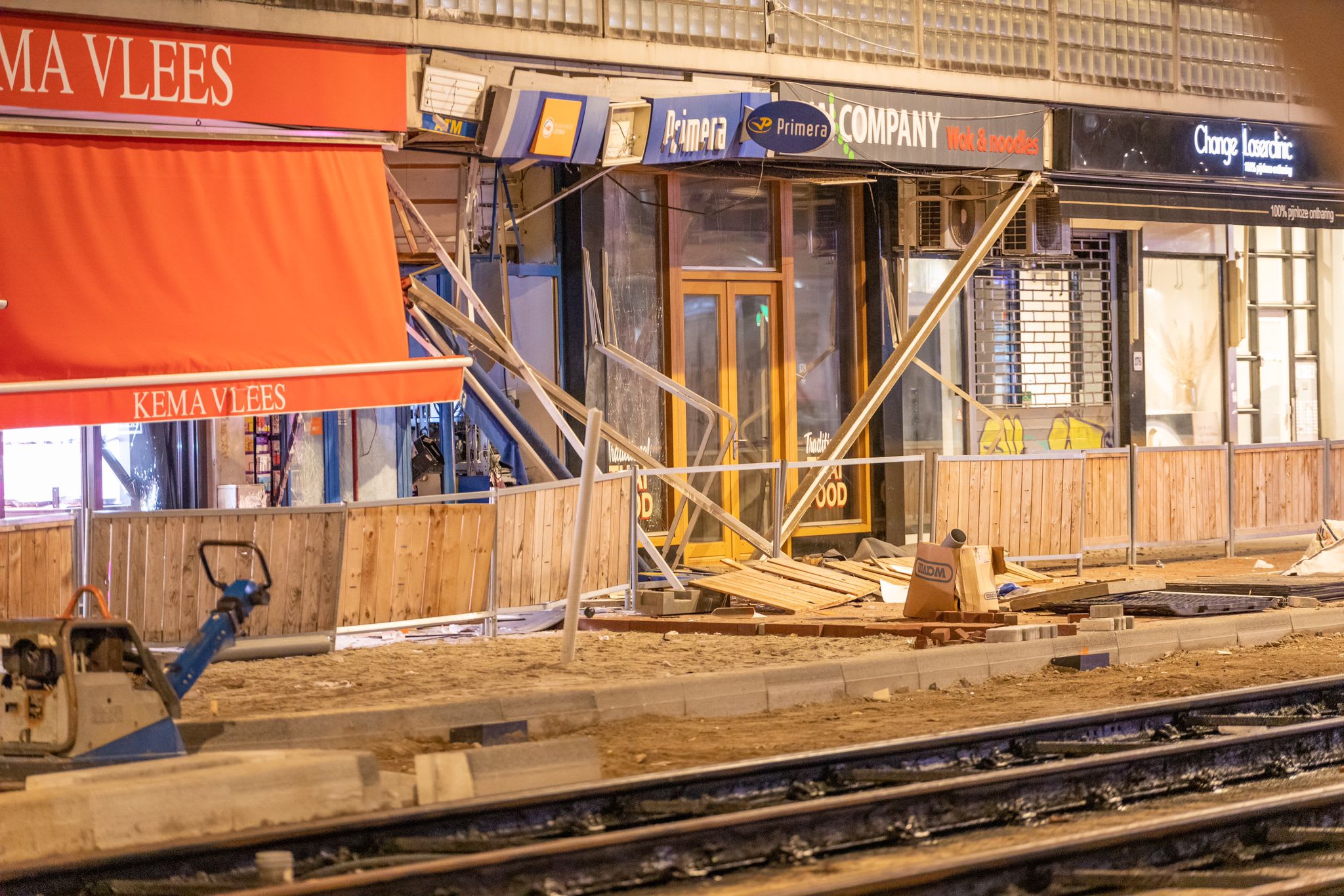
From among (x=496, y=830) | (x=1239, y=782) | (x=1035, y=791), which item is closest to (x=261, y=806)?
(x=496, y=830)

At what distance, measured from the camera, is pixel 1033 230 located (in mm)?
21375

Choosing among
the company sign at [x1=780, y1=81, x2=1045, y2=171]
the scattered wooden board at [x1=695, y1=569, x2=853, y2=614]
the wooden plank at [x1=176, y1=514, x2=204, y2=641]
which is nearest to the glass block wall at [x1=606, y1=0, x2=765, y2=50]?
the company sign at [x1=780, y1=81, x2=1045, y2=171]

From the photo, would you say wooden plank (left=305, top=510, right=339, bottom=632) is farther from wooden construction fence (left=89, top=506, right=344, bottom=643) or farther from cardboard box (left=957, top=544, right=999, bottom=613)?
cardboard box (left=957, top=544, right=999, bottom=613)

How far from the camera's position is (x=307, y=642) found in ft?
40.8

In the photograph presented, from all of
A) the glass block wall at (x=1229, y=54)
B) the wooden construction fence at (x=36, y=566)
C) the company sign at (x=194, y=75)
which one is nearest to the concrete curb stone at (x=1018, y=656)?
the wooden construction fence at (x=36, y=566)

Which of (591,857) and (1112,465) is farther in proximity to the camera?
(1112,465)

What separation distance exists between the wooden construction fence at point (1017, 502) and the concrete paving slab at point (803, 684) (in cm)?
638

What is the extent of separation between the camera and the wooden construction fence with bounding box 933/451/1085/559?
1744 centimetres

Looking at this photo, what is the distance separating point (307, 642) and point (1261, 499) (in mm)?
12749

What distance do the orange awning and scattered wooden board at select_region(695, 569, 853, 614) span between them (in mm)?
3369

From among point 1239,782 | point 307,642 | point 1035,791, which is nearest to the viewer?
point 1035,791

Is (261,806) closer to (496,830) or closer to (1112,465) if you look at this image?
(496,830)

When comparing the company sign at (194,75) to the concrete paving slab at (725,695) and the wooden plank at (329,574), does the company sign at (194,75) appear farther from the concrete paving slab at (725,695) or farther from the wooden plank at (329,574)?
the concrete paving slab at (725,695)

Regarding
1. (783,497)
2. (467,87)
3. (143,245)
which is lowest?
(783,497)
